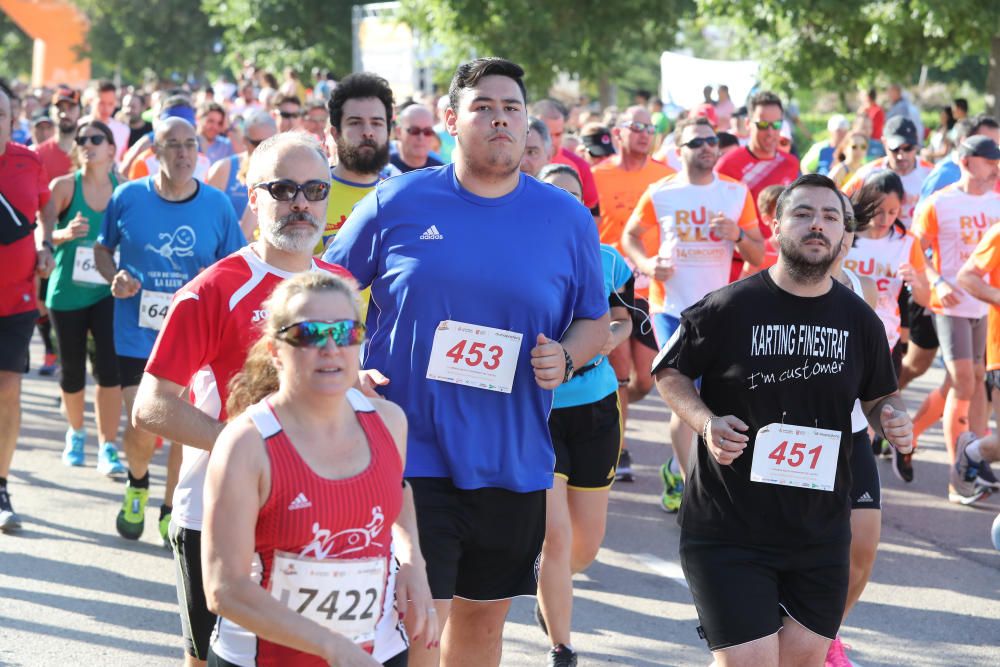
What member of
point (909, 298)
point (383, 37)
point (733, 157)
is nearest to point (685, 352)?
point (909, 298)

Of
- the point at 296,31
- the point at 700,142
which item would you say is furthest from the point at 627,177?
the point at 296,31

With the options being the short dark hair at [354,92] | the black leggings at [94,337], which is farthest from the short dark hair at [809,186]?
the black leggings at [94,337]

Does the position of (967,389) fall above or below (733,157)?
below

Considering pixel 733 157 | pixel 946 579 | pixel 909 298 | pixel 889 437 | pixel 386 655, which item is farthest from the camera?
pixel 733 157

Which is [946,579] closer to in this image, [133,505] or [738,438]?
[738,438]

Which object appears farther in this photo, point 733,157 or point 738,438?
point 733,157

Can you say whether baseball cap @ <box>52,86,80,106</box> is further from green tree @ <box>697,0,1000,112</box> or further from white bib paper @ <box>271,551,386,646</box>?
green tree @ <box>697,0,1000,112</box>

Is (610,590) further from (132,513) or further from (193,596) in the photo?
(193,596)

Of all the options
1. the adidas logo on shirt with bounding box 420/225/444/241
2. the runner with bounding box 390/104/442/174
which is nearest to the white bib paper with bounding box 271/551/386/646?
the adidas logo on shirt with bounding box 420/225/444/241

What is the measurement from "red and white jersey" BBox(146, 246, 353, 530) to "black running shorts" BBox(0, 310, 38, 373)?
3515mm

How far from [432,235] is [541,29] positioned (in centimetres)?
2512

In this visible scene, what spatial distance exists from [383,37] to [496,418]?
83.8 feet

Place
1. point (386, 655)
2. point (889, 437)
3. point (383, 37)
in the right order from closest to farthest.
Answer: point (386, 655)
point (889, 437)
point (383, 37)

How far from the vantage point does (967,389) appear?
841 centimetres
